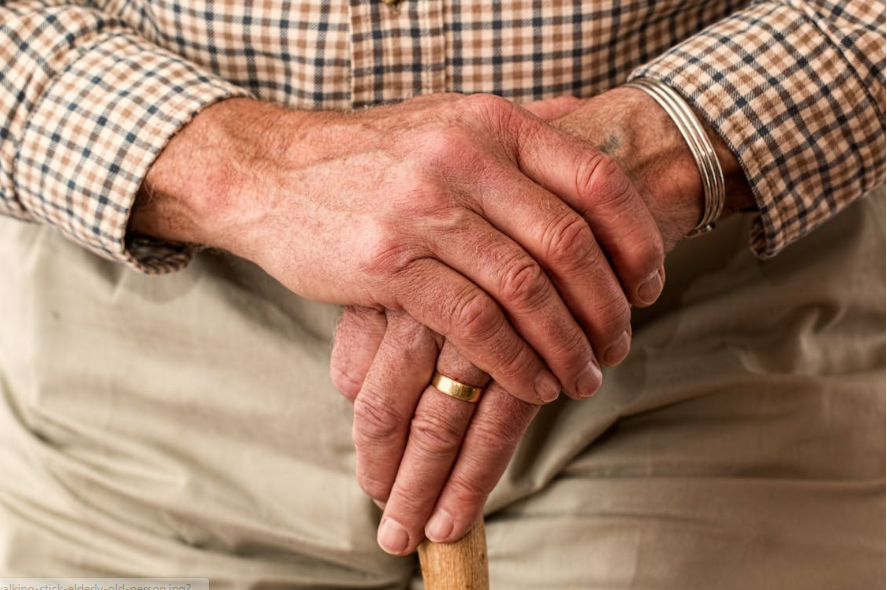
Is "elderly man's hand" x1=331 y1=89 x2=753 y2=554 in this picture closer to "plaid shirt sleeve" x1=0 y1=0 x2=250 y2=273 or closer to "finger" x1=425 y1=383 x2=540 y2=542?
"finger" x1=425 y1=383 x2=540 y2=542

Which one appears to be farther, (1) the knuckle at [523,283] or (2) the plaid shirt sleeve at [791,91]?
(2) the plaid shirt sleeve at [791,91]

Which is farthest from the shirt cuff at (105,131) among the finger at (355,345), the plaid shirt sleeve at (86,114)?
the finger at (355,345)

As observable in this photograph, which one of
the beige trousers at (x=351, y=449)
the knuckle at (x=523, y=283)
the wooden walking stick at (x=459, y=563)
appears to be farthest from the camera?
the beige trousers at (x=351, y=449)

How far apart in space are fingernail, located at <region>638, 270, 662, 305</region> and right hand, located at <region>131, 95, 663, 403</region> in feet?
0.05

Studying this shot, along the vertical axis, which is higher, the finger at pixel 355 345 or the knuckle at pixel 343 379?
the finger at pixel 355 345

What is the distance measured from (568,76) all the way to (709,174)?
0.67ft

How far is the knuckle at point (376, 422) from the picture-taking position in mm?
894

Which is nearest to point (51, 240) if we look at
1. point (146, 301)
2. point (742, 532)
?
point (146, 301)

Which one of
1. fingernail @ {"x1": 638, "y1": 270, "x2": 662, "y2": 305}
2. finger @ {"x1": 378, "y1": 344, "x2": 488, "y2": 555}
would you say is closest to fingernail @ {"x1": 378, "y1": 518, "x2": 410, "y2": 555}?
finger @ {"x1": 378, "y1": 344, "x2": 488, "y2": 555}

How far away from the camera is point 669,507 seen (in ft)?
3.42

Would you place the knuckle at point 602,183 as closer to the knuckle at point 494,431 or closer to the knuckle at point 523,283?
the knuckle at point 523,283

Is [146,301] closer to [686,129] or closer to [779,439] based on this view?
[686,129]

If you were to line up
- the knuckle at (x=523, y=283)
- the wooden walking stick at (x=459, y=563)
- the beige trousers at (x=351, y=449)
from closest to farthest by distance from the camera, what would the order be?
the knuckle at (x=523, y=283) < the wooden walking stick at (x=459, y=563) < the beige trousers at (x=351, y=449)

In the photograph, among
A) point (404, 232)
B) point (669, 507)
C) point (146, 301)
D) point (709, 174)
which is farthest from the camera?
point (146, 301)
